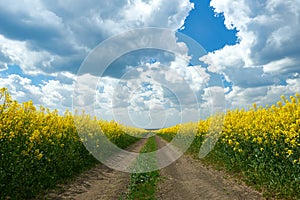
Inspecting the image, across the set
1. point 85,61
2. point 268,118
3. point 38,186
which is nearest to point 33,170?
point 38,186

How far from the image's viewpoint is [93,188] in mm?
10609

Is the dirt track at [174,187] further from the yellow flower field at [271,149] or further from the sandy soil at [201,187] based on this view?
the yellow flower field at [271,149]

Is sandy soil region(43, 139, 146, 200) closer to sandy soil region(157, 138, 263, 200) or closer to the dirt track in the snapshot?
the dirt track

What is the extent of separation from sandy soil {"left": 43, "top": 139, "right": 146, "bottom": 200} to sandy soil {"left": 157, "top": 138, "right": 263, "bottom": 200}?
1.63 m

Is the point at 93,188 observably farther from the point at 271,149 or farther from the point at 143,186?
the point at 271,149

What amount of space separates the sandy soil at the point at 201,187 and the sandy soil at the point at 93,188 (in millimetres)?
1632

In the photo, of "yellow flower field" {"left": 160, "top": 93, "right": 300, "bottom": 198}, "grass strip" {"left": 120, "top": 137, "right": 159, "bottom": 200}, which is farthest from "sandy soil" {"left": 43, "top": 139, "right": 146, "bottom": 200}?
"yellow flower field" {"left": 160, "top": 93, "right": 300, "bottom": 198}

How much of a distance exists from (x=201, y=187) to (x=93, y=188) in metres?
4.27

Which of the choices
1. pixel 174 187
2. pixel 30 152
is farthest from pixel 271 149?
pixel 30 152

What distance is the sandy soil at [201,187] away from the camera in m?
8.81

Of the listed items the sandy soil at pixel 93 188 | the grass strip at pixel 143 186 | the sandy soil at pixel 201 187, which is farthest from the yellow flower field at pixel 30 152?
the sandy soil at pixel 201 187

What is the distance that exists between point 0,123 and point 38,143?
1653 millimetres

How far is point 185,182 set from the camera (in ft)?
36.0

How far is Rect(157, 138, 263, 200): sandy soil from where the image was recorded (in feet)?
28.9
